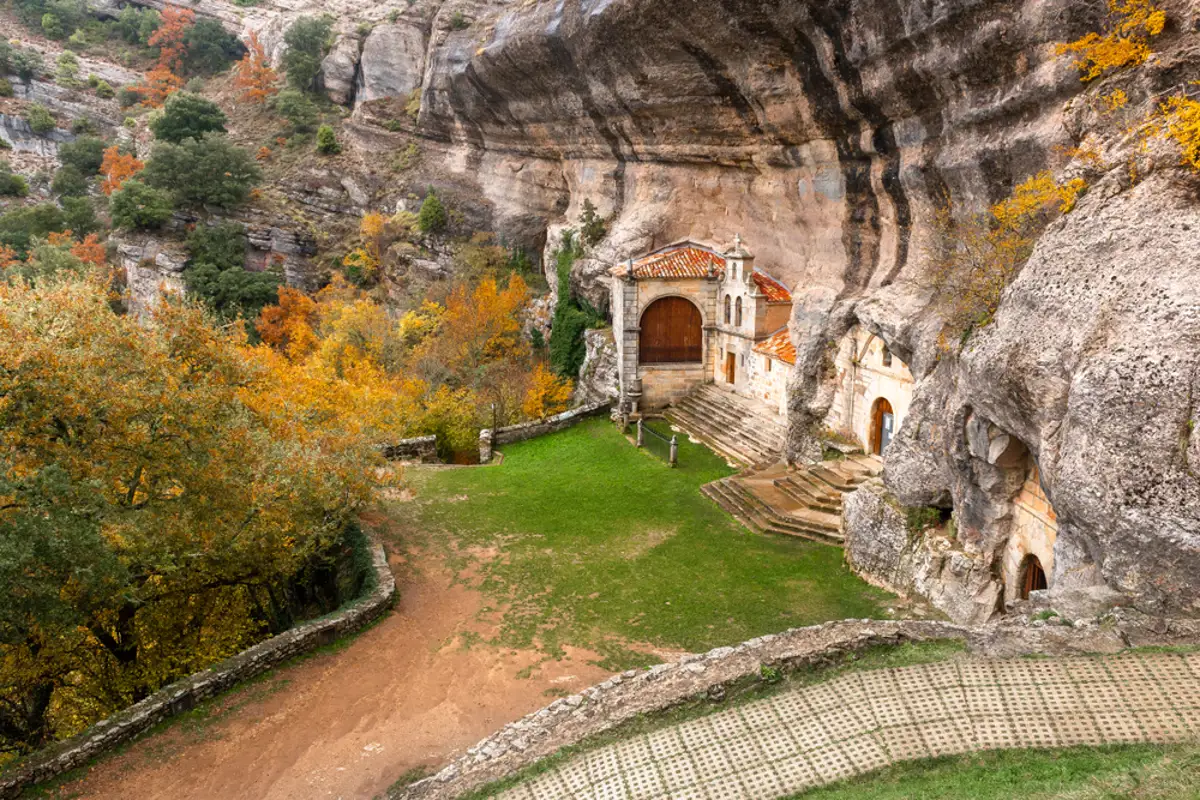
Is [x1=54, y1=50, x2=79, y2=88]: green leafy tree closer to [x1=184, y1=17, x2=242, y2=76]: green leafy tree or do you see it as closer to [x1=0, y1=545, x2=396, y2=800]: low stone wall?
[x1=184, y1=17, x2=242, y2=76]: green leafy tree

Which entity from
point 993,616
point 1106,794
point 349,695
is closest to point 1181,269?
point 1106,794

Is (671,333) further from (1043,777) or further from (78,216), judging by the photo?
(78,216)

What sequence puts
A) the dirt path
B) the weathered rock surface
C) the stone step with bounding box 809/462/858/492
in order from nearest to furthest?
the dirt path → the stone step with bounding box 809/462/858/492 → the weathered rock surface

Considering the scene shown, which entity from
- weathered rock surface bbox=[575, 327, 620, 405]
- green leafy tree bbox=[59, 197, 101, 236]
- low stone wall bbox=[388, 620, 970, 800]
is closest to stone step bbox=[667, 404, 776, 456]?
weathered rock surface bbox=[575, 327, 620, 405]

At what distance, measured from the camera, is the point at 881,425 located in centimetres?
1750

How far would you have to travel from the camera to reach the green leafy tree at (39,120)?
49.8 metres

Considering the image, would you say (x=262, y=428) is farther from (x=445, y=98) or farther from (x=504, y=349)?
(x=445, y=98)

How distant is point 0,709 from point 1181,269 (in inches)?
637

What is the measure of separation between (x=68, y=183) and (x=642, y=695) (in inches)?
2133

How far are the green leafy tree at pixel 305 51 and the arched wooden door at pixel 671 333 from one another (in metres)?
37.1

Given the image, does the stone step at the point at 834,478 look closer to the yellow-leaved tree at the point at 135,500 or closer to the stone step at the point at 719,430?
the stone step at the point at 719,430

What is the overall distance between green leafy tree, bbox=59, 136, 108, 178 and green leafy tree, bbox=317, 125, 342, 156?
1568 cm

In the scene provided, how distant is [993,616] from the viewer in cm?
1171

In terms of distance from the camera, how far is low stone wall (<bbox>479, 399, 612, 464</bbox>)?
24.5 metres
